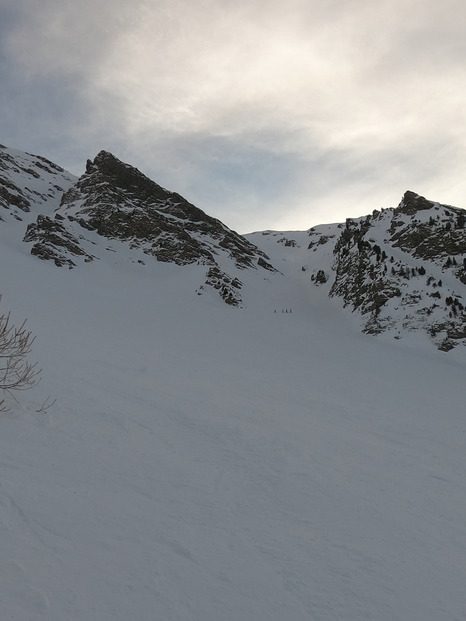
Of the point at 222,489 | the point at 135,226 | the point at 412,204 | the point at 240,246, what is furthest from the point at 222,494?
the point at 240,246

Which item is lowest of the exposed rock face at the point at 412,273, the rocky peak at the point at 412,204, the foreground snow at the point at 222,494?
the foreground snow at the point at 222,494

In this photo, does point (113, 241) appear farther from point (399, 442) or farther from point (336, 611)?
point (336, 611)

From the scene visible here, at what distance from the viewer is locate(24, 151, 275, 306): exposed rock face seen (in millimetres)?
29672

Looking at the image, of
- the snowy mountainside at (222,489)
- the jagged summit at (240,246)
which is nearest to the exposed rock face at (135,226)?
the jagged summit at (240,246)

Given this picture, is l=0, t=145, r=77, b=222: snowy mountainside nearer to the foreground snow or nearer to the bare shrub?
the bare shrub

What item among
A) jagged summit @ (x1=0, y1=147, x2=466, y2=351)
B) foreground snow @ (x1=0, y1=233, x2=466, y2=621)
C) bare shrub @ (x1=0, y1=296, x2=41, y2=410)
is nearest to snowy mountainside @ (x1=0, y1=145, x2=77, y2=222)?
jagged summit @ (x1=0, y1=147, x2=466, y2=351)

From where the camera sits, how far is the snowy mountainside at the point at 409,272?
19609 millimetres

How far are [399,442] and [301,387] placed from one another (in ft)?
10.9

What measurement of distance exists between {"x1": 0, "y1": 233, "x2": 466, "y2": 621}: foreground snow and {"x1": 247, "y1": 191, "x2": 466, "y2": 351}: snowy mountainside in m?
9.57

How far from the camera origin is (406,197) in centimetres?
3005

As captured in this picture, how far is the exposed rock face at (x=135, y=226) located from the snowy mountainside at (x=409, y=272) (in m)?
9.12

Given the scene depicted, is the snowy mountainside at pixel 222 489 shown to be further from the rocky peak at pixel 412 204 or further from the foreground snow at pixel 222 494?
the rocky peak at pixel 412 204

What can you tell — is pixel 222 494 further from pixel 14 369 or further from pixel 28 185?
pixel 28 185

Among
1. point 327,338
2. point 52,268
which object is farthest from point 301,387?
point 52,268
